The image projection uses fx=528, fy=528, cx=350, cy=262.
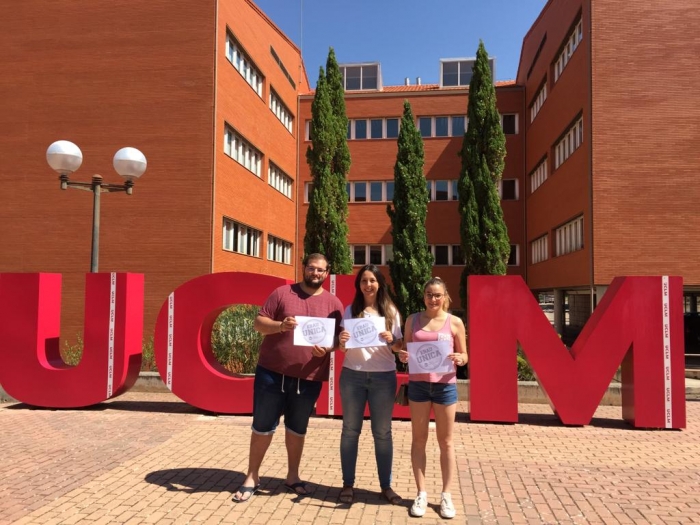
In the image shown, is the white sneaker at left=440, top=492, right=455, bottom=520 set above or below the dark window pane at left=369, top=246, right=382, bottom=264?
below

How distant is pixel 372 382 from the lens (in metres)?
4.34

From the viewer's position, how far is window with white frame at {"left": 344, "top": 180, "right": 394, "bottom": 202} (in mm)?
28094

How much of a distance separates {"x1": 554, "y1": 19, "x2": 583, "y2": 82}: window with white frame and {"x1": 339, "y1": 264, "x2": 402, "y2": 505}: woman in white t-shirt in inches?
665

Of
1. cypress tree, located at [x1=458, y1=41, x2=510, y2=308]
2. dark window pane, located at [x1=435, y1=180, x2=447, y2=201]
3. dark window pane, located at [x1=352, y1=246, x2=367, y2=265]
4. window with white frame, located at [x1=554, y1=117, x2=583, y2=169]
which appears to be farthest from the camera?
dark window pane, located at [x1=352, y1=246, x2=367, y2=265]

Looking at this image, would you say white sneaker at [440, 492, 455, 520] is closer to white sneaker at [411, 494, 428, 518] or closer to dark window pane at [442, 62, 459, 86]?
white sneaker at [411, 494, 428, 518]

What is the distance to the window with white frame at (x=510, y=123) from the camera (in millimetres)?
27438

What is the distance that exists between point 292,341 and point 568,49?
19.7 metres

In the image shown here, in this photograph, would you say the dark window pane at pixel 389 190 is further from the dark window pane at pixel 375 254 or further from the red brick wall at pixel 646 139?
the red brick wall at pixel 646 139

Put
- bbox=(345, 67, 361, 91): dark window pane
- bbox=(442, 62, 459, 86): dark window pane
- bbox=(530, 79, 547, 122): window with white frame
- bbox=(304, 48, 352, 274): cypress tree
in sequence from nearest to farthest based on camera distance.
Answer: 1. bbox=(304, 48, 352, 274): cypress tree
2. bbox=(530, 79, 547, 122): window with white frame
3. bbox=(442, 62, 459, 86): dark window pane
4. bbox=(345, 67, 361, 91): dark window pane


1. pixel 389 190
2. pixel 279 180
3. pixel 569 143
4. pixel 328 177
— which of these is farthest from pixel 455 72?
pixel 328 177

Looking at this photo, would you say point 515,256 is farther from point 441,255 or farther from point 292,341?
point 292,341

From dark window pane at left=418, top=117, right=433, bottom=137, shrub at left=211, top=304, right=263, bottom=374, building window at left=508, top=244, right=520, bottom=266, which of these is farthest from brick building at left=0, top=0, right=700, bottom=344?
dark window pane at left=418, top=117, right=433, bottom=137

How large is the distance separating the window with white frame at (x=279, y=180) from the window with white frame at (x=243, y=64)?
3358mm

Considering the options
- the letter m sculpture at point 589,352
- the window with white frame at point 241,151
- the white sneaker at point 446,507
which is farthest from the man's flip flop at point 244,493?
the window with white frame at point 241,151
